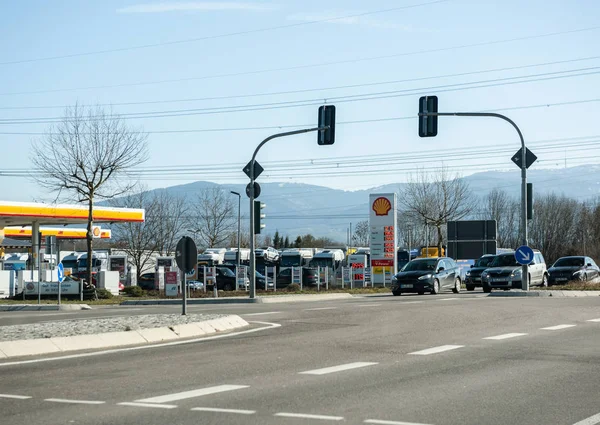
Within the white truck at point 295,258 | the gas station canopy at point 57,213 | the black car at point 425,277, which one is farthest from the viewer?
the white truck at point 295,258

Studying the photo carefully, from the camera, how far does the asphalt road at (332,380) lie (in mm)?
7793

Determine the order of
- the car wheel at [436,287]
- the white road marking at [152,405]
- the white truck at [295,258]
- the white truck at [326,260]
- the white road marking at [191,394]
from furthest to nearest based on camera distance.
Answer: the white truck at [295,258] → the white truck at [326,260] → the car wheel at [436,287] → the white road marking at [191,394] → the white road marking at [152,405]

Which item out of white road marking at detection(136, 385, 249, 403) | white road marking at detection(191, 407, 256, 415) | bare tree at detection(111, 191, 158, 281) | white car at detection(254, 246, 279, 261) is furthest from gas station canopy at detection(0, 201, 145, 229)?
white road marking at detection(191, 407, 256, 415)

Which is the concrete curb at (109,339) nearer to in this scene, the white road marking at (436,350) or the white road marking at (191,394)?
the white road marking at (191,394)

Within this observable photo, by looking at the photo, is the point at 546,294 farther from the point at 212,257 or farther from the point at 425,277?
the point at 212,257

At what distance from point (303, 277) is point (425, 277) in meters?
20.6

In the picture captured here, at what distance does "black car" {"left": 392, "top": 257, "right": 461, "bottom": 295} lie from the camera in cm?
3750

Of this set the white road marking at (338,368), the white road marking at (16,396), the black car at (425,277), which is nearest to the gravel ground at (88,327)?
the white road marking at (16,396)

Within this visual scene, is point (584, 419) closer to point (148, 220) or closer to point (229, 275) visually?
point (229, 275)

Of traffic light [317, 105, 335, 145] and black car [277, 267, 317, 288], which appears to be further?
black car [277, 267, 317, 288]

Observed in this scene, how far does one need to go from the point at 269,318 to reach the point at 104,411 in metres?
12.5

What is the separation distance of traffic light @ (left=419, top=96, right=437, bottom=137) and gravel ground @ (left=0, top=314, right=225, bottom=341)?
14805 mm

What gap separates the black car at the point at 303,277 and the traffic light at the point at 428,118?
83.7 ft

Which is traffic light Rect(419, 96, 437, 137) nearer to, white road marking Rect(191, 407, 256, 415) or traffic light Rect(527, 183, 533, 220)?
traffic light Rect(527, 183, 533, 220)
